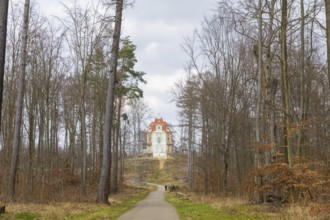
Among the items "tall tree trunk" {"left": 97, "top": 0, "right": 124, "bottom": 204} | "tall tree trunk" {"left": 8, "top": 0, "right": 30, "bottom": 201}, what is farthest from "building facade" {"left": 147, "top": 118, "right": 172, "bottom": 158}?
"tall tree trunk" {"left": 8, "top": 0, "right": 30, "bottom": 201}

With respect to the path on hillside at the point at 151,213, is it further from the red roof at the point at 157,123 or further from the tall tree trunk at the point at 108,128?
the red roof at the point at 157,123

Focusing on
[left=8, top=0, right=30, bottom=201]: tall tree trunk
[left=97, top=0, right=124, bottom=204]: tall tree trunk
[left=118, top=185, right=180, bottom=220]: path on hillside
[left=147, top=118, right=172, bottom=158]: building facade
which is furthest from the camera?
[left=147, top=118, right=172, bottom=158]: building facade

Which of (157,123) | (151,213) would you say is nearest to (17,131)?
(151,213)

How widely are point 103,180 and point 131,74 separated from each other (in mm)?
15963

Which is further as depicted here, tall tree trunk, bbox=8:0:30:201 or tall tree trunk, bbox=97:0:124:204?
tall tree trunk, bbox=97:0:124:204

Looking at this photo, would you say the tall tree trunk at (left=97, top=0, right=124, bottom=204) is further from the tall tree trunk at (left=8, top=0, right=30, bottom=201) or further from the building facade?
the building facade

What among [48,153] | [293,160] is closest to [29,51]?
[48,153]

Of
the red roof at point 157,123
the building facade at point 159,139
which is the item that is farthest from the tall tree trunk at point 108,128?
the red roof at point 157,123

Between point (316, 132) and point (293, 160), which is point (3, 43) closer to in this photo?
point (293, 160)

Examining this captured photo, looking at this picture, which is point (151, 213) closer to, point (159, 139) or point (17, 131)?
point (17, 131)

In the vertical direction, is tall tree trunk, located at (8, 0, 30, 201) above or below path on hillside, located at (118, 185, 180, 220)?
above

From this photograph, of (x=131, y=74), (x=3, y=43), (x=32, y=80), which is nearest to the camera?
(x=3, y=43)

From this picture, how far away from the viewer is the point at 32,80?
82.0 ft

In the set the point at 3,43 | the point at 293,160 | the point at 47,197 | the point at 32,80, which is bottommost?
the point at 47,197
